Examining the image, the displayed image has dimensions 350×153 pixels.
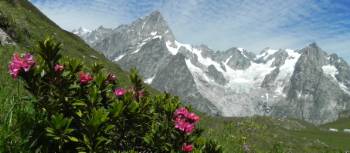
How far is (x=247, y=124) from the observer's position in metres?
20.3

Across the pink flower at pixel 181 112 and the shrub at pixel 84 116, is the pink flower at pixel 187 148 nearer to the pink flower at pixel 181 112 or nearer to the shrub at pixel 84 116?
the shrub at pixel 84 116

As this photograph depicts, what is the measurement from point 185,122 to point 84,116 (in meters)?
→ 1.59

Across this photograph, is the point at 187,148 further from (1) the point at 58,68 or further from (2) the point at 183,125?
(1) the point at 58,68

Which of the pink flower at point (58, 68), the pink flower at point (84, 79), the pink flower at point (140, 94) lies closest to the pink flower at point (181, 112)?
the pink flower at point (140, 94)

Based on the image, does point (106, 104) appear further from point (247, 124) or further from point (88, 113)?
point (247, 124)

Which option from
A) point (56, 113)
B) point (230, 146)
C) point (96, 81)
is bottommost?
point (230, 146)

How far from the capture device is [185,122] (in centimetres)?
668

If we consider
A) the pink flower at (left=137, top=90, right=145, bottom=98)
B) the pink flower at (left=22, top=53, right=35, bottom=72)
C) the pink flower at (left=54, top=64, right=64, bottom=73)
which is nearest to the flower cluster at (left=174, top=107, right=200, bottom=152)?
the pink flower at (left=137, top=90, right=145, bottom=98)

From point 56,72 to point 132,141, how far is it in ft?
6.33

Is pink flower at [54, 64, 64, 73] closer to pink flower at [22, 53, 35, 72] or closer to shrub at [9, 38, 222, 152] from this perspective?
shrub at [9, 38, 222, 152]

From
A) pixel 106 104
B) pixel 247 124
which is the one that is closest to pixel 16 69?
pixel 106 104

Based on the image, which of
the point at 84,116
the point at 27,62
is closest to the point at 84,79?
the point at 84,116

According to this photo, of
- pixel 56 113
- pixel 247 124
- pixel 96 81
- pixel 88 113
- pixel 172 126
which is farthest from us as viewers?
pixel 247 124

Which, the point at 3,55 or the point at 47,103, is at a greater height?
the point at 3,55
